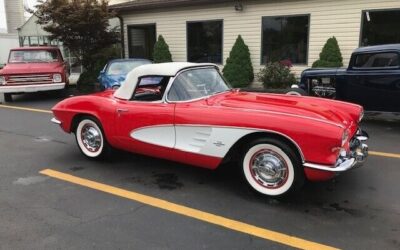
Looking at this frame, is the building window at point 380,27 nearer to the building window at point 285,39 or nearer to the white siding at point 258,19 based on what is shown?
the white siding at point 258,19

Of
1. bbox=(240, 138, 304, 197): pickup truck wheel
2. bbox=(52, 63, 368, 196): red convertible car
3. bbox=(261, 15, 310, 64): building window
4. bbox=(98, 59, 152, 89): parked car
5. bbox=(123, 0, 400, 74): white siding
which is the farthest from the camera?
bbox=(261, 15, 310, 64): building window

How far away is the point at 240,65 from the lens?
519 inches

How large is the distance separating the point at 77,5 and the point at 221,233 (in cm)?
1331

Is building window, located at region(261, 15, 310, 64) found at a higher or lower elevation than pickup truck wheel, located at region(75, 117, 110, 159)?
higher

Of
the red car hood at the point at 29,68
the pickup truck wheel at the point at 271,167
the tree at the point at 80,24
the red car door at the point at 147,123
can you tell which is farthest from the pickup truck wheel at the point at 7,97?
the pickup truck wheel at the point at 271,167

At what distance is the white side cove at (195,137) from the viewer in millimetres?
4267

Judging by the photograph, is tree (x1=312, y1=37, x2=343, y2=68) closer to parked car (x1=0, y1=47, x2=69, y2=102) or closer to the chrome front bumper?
the chrome front bumper

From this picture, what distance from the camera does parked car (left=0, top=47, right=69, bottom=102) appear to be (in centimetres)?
1243

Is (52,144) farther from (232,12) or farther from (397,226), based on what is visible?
(232,12)

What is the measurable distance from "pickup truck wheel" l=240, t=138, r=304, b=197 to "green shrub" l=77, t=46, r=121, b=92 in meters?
12.2

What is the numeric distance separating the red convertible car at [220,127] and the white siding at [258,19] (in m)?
7.53

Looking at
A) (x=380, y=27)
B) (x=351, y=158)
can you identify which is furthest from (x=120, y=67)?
(x=351, y=158)

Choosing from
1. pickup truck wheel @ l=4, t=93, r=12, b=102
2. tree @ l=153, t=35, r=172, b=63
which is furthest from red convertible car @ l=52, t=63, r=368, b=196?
tree @ l=153, t=35, r=172, b=63

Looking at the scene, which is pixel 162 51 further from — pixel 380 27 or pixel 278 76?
pixel 380 27
